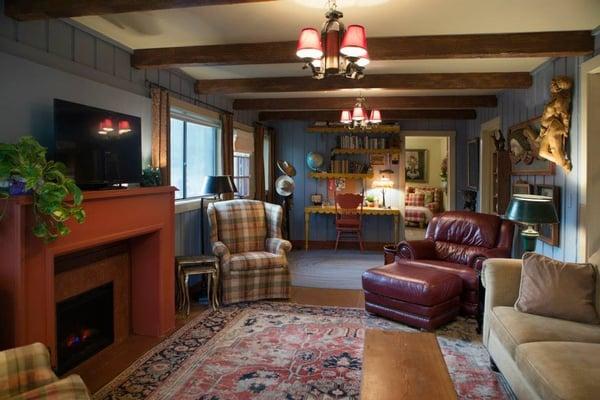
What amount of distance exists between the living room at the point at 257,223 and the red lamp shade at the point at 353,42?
13 mm

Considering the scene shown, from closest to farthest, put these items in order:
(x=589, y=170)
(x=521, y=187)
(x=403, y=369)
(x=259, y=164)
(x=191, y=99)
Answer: (x=403, y=369), (x=589, y=170), (x=521, y=187), (x=191, y=99), (x=259, y=164)

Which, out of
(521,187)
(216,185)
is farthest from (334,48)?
(521,187)

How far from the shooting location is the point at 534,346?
7.13 ft

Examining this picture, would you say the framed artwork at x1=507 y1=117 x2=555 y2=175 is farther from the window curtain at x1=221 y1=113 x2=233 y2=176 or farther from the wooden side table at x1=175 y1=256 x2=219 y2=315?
the window curtain at x1=221 y1=113 x2=233 y2=176

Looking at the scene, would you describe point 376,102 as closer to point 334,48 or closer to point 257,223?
point 257,223

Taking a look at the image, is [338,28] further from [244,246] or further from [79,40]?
[244,246]

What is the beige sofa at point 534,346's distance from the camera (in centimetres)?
184

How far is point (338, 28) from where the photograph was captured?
247 cm

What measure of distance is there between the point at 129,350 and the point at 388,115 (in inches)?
202

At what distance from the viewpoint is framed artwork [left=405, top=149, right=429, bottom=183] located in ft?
36.9

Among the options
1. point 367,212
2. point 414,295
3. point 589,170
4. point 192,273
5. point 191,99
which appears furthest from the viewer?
point 367,212

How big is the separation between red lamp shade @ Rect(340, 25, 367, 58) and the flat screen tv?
175 cm

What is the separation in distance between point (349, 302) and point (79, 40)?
330 cm

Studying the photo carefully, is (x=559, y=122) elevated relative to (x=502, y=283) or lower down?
elevated
